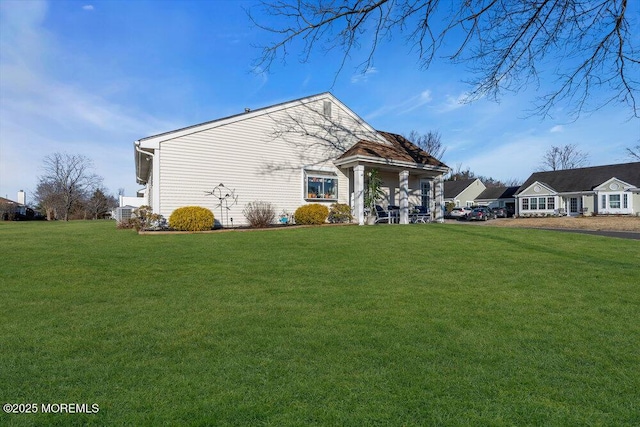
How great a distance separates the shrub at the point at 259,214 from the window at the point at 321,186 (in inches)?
82.1

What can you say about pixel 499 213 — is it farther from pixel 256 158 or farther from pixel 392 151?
pixel 256 158

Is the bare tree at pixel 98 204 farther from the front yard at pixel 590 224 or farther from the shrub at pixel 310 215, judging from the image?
the front yard at pixel 590 224

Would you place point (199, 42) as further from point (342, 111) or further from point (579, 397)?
point (579, 397)

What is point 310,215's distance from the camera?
15031mm

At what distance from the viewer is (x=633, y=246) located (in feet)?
31.2

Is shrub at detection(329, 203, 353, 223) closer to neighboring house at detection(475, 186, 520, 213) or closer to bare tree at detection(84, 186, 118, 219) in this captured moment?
neighboring house at detection(475, 186, 520, 213)

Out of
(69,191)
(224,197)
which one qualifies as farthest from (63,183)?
(224,197)

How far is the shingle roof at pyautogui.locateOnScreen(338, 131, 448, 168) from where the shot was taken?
16.3 m

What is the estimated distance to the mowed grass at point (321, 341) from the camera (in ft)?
7.30

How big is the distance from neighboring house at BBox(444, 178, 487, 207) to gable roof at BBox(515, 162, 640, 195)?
12.1 meters

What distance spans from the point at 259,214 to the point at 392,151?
7.84 meters

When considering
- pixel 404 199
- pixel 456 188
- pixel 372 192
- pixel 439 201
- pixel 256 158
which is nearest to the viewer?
pixel 256 158

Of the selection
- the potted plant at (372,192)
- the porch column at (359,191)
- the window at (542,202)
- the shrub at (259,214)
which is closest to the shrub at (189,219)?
the shrub at (259,214)

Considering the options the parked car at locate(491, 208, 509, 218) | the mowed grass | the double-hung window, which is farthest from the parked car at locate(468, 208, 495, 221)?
the mowed grass
